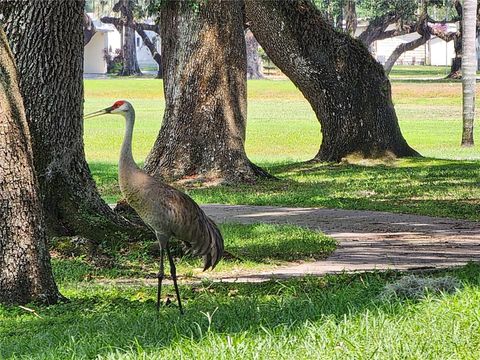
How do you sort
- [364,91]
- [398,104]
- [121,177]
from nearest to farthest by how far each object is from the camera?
[121,177] < [364,91] < [398,104]

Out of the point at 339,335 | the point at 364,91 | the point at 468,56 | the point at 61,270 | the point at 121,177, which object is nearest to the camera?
the point at 339,335

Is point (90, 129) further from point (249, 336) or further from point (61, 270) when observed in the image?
point (249, 336)

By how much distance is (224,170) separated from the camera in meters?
20.5

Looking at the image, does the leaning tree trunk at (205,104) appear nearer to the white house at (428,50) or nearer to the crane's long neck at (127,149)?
the crane's long neck at (127,149)

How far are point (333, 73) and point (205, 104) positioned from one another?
378 cm

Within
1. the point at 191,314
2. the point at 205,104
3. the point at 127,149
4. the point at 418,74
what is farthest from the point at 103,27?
the point at 191,314

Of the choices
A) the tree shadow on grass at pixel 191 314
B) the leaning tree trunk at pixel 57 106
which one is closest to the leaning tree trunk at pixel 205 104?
the leaning tree trunk at pixel 57 106

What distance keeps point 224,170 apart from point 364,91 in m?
4.33

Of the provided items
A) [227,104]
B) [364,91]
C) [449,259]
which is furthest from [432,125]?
[449,259]

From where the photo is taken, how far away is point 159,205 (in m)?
8.77

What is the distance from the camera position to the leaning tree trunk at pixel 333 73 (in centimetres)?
2311

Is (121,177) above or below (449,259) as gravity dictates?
above

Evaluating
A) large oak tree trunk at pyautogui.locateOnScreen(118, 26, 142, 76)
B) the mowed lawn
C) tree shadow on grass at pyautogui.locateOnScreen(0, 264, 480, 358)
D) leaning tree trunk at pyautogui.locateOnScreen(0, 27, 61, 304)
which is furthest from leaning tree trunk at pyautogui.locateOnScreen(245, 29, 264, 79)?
leaning tree trunk at pyautogui.locateOnScreen(0, 27, 61, 304)

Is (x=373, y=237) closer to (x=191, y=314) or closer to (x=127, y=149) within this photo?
(x=127, y=149)
